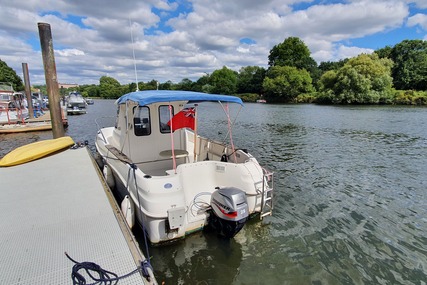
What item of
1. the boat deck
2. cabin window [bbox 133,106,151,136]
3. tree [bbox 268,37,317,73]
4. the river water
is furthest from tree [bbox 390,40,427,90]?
the boat deck

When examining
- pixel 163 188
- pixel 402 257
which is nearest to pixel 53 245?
pixel 163 188

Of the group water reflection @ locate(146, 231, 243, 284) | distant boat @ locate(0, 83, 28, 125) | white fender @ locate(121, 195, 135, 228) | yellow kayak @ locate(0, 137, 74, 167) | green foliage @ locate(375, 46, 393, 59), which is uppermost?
green foliage @ locate(375, 46, 393, 59)

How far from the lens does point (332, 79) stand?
161ft

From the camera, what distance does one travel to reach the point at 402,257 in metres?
4.71

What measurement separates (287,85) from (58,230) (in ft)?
199

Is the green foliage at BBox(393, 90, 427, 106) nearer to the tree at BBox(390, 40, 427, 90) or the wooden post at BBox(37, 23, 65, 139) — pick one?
the tree at BBox(390, 40, 427, 90)

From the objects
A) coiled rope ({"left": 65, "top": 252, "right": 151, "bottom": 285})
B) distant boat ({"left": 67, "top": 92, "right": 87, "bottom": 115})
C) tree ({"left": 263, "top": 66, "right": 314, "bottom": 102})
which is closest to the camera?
coiled rope ({"left": 65, "top": 252, "right": 151, "bottom": 285})

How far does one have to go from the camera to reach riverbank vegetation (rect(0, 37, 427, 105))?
43.9 metres

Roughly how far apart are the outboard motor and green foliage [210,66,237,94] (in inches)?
3117

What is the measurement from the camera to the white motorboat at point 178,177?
14.1ft

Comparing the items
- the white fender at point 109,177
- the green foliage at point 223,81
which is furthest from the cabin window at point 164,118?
the green foliage at point 223,81

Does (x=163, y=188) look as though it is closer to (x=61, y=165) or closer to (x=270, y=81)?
(x=61, y=165)

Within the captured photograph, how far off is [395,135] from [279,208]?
15.2m

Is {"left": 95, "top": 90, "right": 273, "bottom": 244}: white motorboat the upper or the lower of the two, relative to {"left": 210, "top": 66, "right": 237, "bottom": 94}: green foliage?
lower
